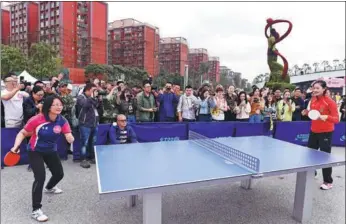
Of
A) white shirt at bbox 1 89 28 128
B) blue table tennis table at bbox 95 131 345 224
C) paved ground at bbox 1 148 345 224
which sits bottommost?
paved ground at bbox 1 148 345 224

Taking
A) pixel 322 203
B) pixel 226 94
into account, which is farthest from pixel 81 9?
pixel 322 203

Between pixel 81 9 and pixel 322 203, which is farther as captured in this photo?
pixel 81 9

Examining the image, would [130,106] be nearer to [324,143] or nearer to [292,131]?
[324,143]

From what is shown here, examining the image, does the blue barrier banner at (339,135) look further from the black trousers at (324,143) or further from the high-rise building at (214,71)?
the high-rise building at (214,71)

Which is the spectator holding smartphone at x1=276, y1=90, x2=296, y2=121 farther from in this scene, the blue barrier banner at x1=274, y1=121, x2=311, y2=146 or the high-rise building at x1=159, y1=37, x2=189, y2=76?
the high-rise building at x1=159, y1=37, x2=189, y2=76

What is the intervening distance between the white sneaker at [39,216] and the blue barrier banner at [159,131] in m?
3.08

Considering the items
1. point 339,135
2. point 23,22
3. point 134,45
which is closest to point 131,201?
point 339,135

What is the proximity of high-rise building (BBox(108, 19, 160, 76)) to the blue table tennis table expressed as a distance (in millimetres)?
47750

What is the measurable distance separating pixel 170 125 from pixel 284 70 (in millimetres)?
20544

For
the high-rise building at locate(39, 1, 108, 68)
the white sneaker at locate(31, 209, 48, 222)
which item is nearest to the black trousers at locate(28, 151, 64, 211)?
the white sneaker at locate(31, 209, 48, 222)

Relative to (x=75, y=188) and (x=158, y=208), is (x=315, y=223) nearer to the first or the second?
(x=158, y=208)

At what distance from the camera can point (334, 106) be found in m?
4.00

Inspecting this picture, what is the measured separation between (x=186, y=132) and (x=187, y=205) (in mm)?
2973

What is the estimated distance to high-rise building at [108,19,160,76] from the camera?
5300 centimetres
